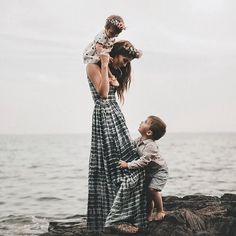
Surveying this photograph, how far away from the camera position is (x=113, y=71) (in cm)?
609

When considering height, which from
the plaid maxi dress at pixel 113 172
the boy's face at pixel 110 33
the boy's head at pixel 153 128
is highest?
the boy's face at pixel 110 33

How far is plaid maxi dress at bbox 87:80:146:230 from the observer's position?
5949 mm

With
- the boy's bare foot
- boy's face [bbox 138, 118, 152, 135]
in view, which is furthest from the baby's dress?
the boy's bare foot

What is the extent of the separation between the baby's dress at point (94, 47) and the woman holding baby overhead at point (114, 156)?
0.07 metres

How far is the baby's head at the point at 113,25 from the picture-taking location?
568 centimetres

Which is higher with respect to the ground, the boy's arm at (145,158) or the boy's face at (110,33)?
the boy's face at (110,33)

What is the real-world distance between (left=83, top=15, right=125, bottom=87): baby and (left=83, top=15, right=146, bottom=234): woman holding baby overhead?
70 mm

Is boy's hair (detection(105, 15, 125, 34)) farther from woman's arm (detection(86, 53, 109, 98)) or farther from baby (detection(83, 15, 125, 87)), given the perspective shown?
woman's arm (detection(86, 53, 109, 98))

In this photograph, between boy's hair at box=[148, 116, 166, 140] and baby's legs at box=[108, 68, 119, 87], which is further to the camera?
boy's hair at box=[148, 116, 166, 140]

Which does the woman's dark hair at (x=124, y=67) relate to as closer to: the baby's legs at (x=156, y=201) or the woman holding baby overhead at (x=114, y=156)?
the woman holding baby overhead at (x=114, y=156)

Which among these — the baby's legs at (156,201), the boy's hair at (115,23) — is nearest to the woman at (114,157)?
the baby's legs at (156,201)

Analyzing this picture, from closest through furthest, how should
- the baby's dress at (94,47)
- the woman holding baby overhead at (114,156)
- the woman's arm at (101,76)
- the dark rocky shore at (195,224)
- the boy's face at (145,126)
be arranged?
1. the woman's arm at (101,76)
2. the baby's dress at (94,47)
3. the woman holding baby overhead at (114,156)
4. the boy's face at (145,126)
5. the dark rocky shore at (195,224)

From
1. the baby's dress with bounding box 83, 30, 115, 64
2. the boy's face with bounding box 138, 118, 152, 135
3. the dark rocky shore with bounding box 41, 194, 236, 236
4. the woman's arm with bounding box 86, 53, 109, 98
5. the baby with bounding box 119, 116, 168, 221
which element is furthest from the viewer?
the dark rocky shore with bounding box 41, 194, 236, 236

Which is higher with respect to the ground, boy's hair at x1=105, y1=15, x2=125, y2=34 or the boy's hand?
boy's hair at x1=105, y1=15, x2=125, y2=34
